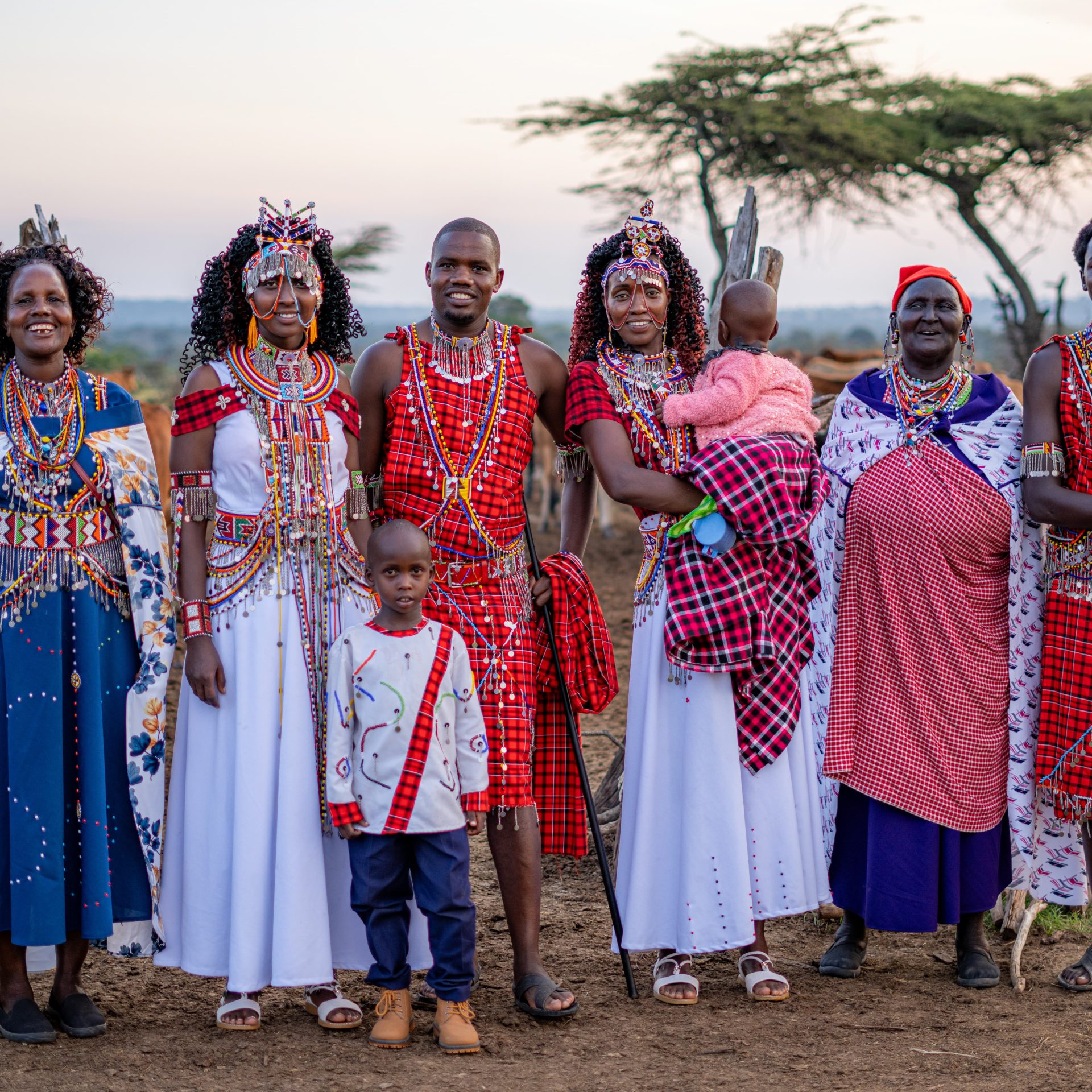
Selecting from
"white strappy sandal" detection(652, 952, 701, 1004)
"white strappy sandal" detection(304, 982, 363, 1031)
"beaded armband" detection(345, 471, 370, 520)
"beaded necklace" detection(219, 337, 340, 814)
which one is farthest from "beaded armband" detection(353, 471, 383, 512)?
"white strappy sandal" detection(652, 952, 701, 1004)

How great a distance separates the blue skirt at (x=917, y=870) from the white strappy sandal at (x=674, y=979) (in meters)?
0.61

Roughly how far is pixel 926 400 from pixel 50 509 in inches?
107

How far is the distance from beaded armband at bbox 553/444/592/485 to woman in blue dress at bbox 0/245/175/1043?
1.27m

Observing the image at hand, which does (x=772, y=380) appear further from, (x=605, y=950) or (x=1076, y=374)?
(x=605, y=950)

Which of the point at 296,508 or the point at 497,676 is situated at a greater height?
the point at 296,508

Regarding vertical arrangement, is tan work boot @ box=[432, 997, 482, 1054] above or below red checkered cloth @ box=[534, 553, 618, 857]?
below

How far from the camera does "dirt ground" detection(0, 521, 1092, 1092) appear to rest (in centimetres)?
372

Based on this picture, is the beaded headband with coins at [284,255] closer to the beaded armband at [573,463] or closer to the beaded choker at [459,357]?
the beaded choker at [459,357]

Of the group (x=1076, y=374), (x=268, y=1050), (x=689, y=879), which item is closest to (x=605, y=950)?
(x=689, y=879)

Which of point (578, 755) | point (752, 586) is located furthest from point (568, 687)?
point (752, 586)

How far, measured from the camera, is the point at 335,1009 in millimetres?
4043

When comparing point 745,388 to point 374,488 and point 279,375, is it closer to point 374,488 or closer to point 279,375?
point 374,488

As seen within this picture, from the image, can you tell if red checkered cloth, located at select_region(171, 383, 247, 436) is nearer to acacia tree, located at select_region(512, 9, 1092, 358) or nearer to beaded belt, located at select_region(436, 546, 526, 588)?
beaded belt, located at select_region(436, 546, 526, 588)

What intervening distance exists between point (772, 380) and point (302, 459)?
1.43m
